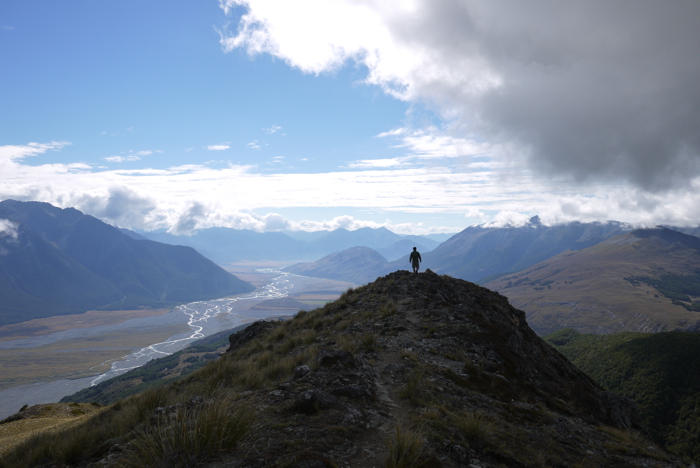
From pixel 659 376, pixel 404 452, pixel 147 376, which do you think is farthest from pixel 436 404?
pixel 147 376

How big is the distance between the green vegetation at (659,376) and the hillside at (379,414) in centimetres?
8416

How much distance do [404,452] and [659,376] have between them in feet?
416

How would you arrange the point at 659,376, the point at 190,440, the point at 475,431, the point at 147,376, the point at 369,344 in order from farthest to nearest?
the point at 147,376 → the point at 659,376 → the point at 369,344 → the point at 475,431 → the point at 190,440

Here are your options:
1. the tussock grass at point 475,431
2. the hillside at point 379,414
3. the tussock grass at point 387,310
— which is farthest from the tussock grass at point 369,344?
the tussock grass at point 475,431

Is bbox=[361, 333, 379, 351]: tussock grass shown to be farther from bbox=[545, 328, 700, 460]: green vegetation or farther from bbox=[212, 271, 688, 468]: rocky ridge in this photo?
bbox=[545, 328, 700, 460]: green vegetation

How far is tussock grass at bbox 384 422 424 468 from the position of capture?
17.6 ft

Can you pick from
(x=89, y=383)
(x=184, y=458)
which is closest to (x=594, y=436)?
(x=184, y=458)

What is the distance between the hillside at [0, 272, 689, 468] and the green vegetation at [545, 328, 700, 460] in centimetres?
8416

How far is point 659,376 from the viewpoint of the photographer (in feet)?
297

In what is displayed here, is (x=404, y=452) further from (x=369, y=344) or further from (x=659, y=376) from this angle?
(x=659, y=376)

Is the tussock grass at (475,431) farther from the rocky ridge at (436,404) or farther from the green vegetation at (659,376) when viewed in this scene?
the green vegetation at (659,376)

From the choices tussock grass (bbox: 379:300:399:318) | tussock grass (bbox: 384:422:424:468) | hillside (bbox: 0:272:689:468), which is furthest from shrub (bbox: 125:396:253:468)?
tussock grass (bbox: 379:300:399:318)

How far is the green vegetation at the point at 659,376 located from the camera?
72938 mm

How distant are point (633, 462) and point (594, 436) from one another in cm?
167
